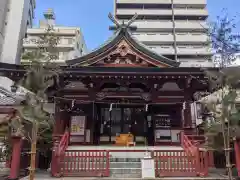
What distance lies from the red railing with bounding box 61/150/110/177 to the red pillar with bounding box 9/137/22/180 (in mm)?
1817

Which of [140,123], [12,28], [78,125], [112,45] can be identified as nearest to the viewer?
[78,125]

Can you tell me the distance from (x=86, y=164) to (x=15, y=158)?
288cm

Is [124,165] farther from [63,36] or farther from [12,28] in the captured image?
[63,36]

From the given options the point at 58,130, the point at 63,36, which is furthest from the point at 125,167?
the point at 63,36

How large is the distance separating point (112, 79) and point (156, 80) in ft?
8.00

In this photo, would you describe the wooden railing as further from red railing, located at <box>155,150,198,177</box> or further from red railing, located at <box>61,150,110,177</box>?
red railing, located at <box>155,150,198,177</box>

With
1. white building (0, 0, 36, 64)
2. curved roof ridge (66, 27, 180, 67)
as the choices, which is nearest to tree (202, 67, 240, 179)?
curved roof ridge (66, 27, 180, 67)

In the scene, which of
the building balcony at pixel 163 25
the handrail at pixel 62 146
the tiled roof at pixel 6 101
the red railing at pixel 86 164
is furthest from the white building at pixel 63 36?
the red railing at pixel 86 164

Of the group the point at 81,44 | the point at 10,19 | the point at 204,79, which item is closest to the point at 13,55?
the point at 10,19

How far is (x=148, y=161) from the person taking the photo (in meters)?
9.73

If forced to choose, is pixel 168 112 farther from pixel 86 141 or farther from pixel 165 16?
pixel 165 16

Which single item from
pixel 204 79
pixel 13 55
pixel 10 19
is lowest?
pixel 204 79

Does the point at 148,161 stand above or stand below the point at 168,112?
below

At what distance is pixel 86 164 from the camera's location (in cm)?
1012
